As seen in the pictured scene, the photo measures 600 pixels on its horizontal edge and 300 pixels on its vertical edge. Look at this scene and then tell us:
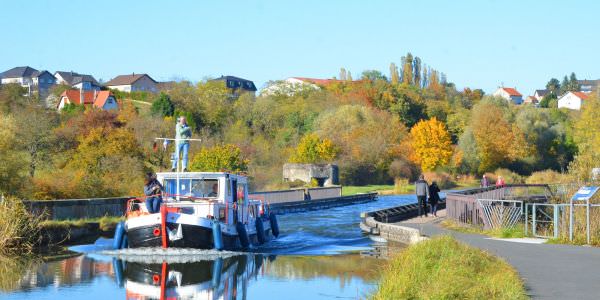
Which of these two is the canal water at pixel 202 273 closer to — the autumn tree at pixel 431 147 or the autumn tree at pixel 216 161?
the autumn tree at pixel 216 161

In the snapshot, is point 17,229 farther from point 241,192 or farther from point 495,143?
point 495,143

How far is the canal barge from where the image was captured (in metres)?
27.6

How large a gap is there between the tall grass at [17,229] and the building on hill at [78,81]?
13113 cm

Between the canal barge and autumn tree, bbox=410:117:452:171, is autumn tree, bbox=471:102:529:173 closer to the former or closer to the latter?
autumn tree, bbox=410:117:452:171

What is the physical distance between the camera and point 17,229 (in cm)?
2953

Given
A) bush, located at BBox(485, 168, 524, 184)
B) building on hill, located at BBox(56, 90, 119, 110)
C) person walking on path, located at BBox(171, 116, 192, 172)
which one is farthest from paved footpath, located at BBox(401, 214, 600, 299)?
building on hill, located at BBox(56, 90, 119, 110)

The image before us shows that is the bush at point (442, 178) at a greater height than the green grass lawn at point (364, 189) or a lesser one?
greater

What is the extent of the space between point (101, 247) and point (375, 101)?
9149cm

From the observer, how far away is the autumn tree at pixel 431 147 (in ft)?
323

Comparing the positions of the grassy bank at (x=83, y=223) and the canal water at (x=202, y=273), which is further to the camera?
the grassy bank at (x=83, y=223)

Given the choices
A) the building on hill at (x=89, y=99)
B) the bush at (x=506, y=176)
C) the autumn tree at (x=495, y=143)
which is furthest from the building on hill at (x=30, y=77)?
the bush at (x=506, y=176)

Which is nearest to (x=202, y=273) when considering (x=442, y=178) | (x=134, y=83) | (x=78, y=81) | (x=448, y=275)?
(x=448, y=275)

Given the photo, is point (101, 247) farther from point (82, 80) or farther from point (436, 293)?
point (82, 80)

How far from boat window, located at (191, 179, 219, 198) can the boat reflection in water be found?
2552mm
